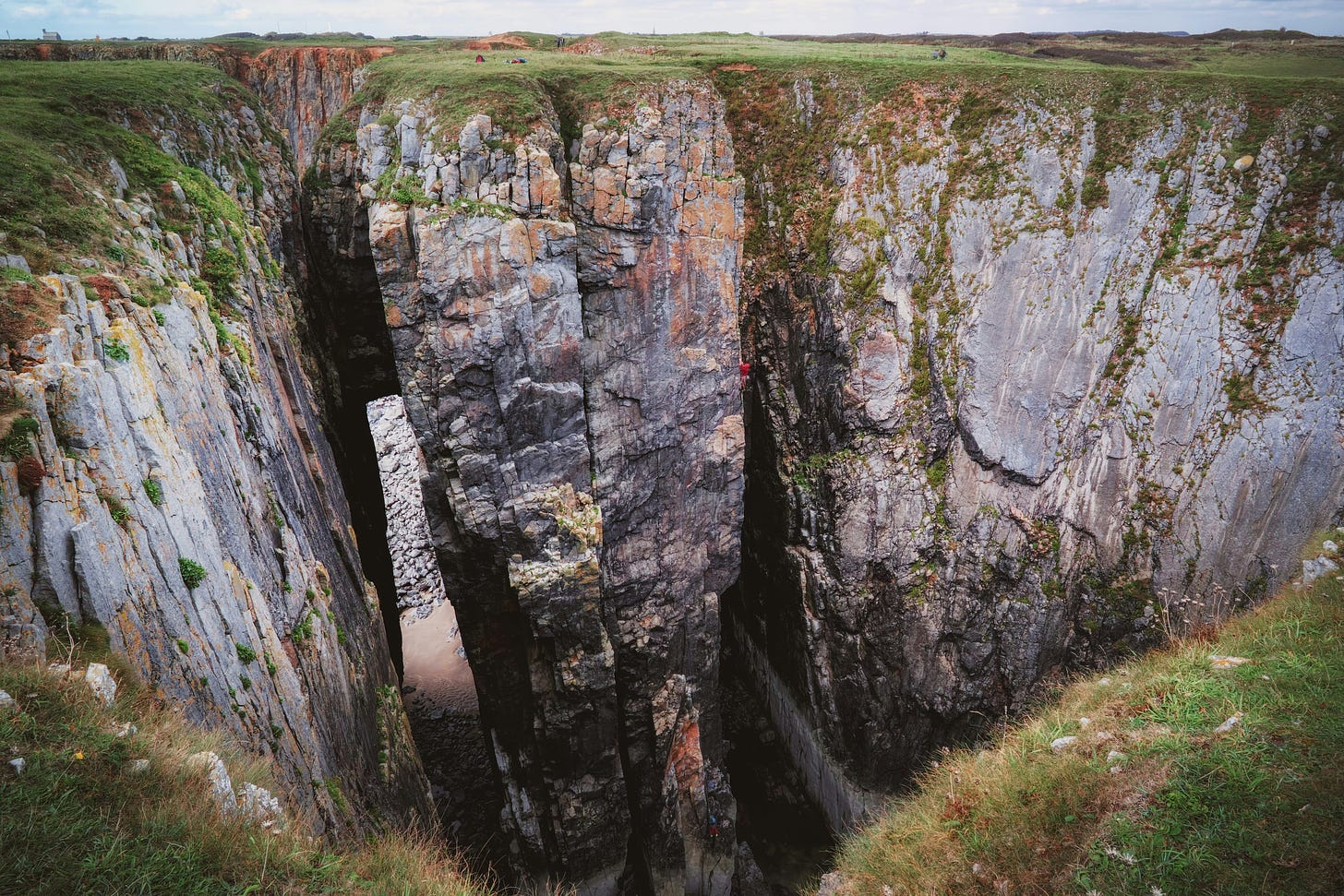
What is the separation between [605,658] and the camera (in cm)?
1719

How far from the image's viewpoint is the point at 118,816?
5.31m

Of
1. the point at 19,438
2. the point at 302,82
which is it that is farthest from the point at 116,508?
the point at 302,82

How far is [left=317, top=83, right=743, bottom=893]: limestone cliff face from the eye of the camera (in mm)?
15289

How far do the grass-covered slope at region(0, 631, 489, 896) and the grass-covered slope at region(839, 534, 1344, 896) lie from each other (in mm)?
6909

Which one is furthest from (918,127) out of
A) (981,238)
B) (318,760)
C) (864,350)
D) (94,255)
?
(318,760)

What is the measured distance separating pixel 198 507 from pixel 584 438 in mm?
9404

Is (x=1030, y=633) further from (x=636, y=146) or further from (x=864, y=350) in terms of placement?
(x=636, y=146)

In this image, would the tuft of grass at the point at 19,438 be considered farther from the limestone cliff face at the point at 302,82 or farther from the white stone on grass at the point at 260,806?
the limestone cliff face at the point at 302,82

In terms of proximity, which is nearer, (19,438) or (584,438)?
(19,438)

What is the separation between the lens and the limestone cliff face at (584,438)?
15289mm

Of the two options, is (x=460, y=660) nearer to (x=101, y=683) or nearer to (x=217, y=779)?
(x=217, y=779)

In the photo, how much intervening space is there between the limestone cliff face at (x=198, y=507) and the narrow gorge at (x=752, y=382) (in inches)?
11.3

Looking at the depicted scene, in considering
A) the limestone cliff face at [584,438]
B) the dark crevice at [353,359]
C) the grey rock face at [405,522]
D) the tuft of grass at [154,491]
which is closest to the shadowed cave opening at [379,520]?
the dark crevice at [353,359]

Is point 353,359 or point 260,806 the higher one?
point 353,359
